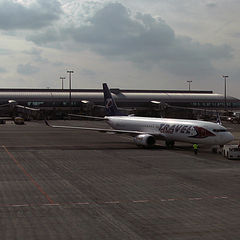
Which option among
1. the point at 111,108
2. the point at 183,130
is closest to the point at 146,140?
the point at 183,130

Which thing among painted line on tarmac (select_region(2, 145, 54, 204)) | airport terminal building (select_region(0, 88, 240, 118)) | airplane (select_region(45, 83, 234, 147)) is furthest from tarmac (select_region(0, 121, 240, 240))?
airport terminal building (select_region(0, 88, 240, 118))

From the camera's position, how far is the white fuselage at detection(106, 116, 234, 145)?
50172mm

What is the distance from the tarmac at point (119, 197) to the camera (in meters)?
19.4

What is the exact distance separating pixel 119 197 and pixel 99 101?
13980 cm

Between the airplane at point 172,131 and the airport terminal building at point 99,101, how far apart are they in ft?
303

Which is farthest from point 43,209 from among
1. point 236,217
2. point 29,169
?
point 29,169

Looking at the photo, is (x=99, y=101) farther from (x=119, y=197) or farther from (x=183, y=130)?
(x=119, y=197)

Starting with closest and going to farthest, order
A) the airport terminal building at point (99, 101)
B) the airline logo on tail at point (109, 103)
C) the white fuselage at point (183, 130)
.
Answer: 1. the white fuselage at point (183, 130)
2. the airline logo on tail at point (109, 103)
3. the airport terminal building at point (99, 101)

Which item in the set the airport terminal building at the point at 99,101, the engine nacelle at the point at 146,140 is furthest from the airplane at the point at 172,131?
the airport terminal building at the point at 99,101

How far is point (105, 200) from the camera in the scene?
25406 millimetres

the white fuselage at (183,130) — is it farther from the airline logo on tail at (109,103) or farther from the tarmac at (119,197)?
the airline logo on tail at (109,103)

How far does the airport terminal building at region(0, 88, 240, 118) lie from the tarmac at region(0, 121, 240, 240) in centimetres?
11363

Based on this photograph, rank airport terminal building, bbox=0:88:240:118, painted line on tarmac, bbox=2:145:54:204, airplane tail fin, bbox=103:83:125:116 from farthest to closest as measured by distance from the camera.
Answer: airport terminal building, bbox=0:88:240:118 → airplane tail fin, bbox=103:83:125:116 → painted line on tarmac, bbox=2:145:54:204

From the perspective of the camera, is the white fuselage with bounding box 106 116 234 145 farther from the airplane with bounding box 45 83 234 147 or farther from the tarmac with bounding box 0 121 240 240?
the tarmac with bounding box 0 121 240 240
